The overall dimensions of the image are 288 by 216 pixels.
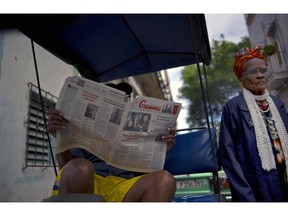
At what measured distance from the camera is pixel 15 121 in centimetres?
222

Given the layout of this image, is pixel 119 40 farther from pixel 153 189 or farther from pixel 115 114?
pixel 153 189

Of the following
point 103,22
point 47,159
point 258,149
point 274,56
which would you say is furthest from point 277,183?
→ point 274,56

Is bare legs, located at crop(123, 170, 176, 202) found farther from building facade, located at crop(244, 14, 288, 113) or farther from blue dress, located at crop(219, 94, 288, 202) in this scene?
building facade, located at crop(244, 14, 288, 113)

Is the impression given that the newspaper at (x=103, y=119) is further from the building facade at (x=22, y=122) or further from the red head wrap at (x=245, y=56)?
the red head wrap at (x=245, y=56)

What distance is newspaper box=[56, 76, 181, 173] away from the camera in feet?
4.87

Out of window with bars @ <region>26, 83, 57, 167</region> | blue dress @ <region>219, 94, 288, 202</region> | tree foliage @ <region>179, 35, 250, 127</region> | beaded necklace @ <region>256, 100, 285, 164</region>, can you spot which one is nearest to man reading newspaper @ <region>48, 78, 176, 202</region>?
blue dress @ <region>219, 94, 288, 202</region>

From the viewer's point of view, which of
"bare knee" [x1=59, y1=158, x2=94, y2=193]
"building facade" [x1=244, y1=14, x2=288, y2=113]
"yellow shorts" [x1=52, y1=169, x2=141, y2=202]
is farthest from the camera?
"building facade" [x1=244, y1=14, x2=288, y2=113]

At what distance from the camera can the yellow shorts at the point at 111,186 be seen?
4.71 feet

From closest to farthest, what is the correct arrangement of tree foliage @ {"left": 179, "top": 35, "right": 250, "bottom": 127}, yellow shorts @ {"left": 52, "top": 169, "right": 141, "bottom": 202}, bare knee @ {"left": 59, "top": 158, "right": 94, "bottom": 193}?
bare knee @ {"left": 59, "top": 158, "right": 94, "bottom": 193}
yellow shorts @ {"left": 52, "top": 169, "right": 141, "bottom": 202}
tree foliage @ {"left": 179, "top": 35, "right": 250, "bottom": 127}

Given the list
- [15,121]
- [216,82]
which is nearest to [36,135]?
[15,121]

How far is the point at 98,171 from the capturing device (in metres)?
1.82

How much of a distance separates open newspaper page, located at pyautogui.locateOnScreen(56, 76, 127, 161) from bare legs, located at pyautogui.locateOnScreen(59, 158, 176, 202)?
0.68 feet

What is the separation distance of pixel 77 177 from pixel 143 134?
1.52ft
